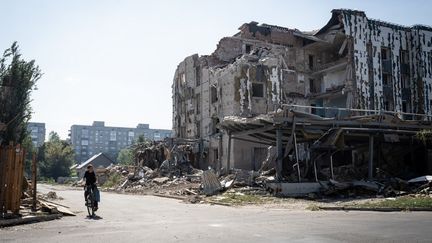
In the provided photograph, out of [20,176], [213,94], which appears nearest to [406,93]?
[213,94]

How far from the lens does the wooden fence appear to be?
1177 cm

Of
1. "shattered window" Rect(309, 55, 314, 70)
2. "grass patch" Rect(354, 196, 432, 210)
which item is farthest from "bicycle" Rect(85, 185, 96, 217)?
"shattered window" Rect(309, 55, 314, 70)

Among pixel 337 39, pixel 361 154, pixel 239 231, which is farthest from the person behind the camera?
pixel 337 39

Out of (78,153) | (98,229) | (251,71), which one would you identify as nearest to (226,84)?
(251,71)

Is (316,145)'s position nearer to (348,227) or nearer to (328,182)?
(328,182)

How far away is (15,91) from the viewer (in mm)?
24156

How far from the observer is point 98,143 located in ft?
534

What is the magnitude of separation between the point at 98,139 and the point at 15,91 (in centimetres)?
14283

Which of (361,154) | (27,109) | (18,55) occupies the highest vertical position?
(18,55)

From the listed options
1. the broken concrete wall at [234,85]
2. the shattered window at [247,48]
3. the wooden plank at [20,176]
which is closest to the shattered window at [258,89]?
the broken concrete wall at [234,85]

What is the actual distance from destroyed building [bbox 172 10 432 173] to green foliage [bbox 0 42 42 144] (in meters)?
17.6

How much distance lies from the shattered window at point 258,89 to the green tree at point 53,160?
54134mm

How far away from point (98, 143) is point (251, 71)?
13427 centimetres

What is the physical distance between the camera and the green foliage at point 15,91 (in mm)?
23781
